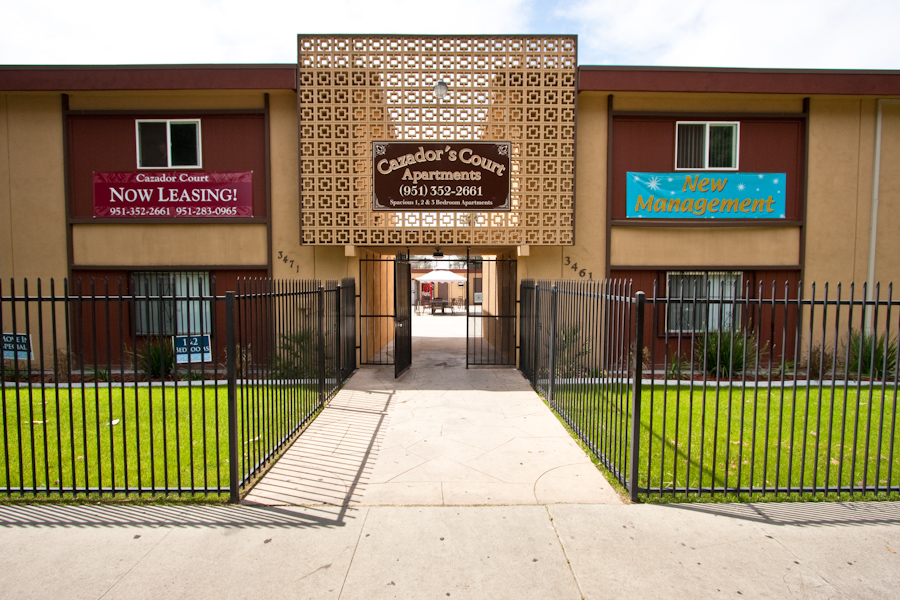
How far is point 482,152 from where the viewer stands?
1059cm

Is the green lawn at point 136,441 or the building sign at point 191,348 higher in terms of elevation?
the building sign at point 191,348

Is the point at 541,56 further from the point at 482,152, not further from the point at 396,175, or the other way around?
the point at 396,175

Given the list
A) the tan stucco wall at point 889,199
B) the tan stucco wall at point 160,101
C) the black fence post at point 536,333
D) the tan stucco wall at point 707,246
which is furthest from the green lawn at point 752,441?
the tan stucco wall at point 160,101

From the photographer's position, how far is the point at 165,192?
1109 centimetres

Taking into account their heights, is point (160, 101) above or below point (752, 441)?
above

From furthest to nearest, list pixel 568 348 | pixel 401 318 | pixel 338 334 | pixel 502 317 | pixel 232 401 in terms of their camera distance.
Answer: pixel 502 317
pixel 401 318
pixel 338 334
pixel 568 348
pixel 232 401

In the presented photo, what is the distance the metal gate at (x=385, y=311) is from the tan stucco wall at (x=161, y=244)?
8.74ft

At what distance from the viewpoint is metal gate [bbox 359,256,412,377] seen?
403 inches

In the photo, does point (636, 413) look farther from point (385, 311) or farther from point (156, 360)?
point (385, 311)

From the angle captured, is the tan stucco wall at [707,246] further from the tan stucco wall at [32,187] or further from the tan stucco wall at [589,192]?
the tan stucco wall at [32,187]

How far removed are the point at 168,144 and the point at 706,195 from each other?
11.4m

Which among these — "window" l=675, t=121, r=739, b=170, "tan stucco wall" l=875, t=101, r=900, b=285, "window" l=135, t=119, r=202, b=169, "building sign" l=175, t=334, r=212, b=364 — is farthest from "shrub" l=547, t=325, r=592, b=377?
"window" l=135, t=119, r=202, b=169

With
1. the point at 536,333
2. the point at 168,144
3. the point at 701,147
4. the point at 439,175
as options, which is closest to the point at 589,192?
the point at 701,147

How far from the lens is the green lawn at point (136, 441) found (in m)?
4.64
